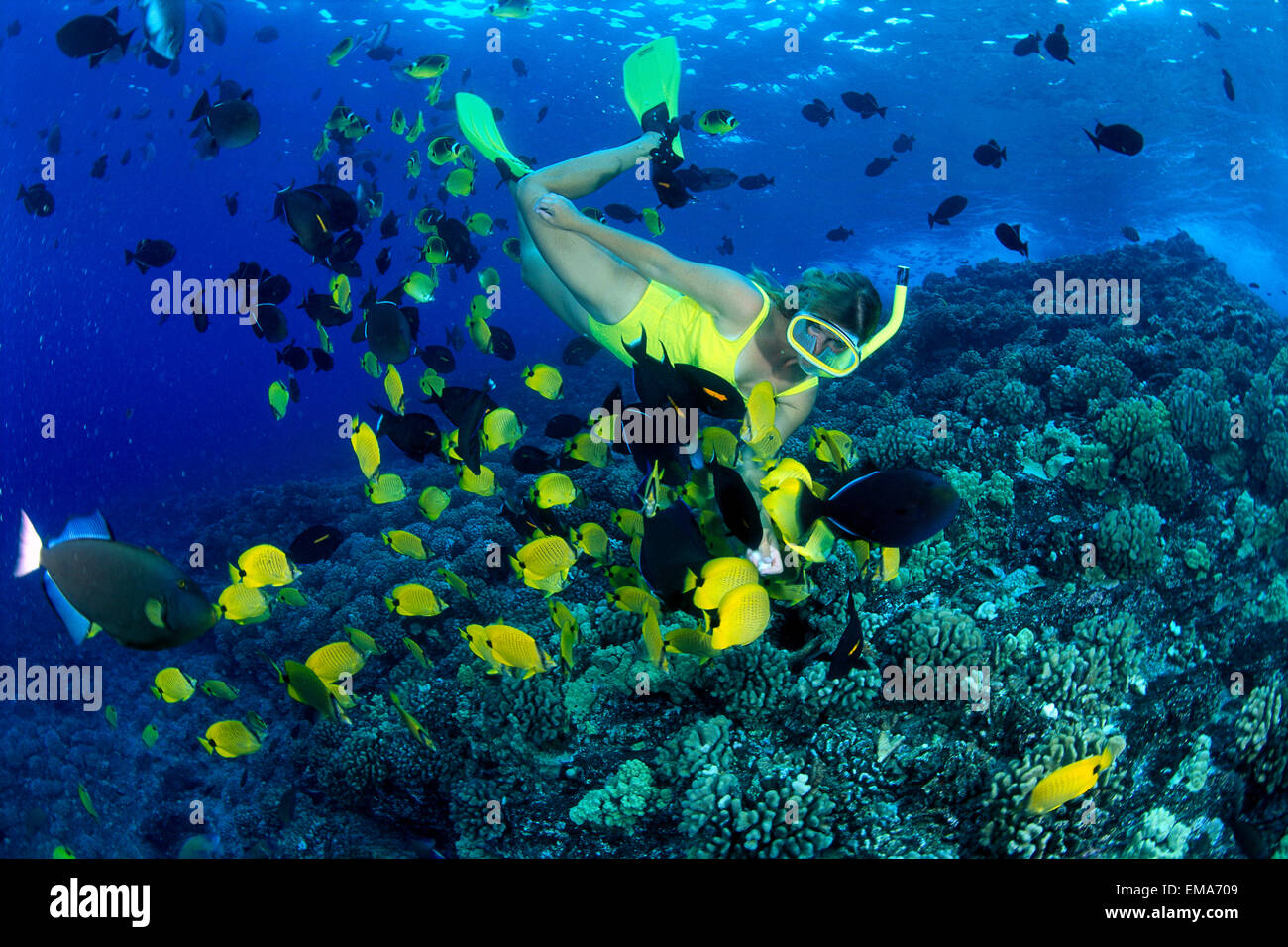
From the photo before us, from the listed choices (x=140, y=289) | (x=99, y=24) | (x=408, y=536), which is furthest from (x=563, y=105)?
(x=140, y=289)

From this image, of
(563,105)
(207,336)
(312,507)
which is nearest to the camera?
(312,507)

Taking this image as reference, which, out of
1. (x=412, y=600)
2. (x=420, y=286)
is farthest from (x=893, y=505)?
(x=420, y=286)

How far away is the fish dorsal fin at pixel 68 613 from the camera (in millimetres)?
1977

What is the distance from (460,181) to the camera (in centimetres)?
727

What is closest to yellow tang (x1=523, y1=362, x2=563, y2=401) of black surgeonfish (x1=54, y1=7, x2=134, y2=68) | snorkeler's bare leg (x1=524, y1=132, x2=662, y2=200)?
snorkeler's bare leg (x1=524, y1=132, x2=662, y2=200)

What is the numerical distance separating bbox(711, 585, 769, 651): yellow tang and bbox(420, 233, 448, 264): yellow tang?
5393 millimetres

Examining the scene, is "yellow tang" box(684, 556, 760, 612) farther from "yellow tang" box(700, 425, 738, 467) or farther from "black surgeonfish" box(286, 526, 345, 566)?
"black surgeonfish" box(286, 526, 345, 566)

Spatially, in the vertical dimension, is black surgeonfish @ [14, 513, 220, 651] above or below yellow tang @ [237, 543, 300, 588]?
above

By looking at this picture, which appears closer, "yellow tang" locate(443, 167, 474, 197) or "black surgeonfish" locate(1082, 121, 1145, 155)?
"black surgeonfish" locate(1082, 121, 1145, 155)

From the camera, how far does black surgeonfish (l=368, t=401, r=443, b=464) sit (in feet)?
13.8

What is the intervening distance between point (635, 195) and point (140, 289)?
8988cm

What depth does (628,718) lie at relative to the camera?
4430 millimetres

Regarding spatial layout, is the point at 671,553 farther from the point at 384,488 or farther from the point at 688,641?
the point at 384,488

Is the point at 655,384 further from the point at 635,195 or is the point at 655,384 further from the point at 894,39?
the point at 635,195
